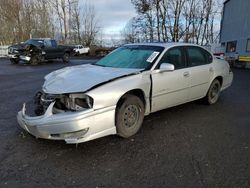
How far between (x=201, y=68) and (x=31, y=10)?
32.9 metres

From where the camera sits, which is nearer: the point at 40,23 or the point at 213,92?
the point at 213,92

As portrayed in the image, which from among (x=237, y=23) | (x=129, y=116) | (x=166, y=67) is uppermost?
(x=237, y=23)

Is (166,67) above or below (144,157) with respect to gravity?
above

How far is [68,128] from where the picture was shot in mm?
3270

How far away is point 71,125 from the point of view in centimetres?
325

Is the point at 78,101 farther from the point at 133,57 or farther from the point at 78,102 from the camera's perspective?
the point at 133,57

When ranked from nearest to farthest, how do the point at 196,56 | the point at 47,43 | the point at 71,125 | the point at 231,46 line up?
the point at 71,125
the point at 196,56
the point at 47,43
the point at 231,46

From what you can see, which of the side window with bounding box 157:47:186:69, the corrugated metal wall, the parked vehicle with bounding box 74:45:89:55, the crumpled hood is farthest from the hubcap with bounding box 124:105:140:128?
the parked vehicle with bounding box 74:45:89:55

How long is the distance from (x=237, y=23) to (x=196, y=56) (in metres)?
19.3

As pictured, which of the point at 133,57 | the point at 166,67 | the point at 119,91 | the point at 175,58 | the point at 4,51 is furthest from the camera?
the point at 4,51

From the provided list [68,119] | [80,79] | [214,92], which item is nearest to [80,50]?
[214,92]

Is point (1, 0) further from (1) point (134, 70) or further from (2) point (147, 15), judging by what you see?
(1) point (134, 70)

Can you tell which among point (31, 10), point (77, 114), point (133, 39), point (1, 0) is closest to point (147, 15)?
point (133, 39)

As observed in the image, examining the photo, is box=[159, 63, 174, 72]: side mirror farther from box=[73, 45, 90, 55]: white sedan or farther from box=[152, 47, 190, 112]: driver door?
box=[73, 45, 90, 55]: white sedan
